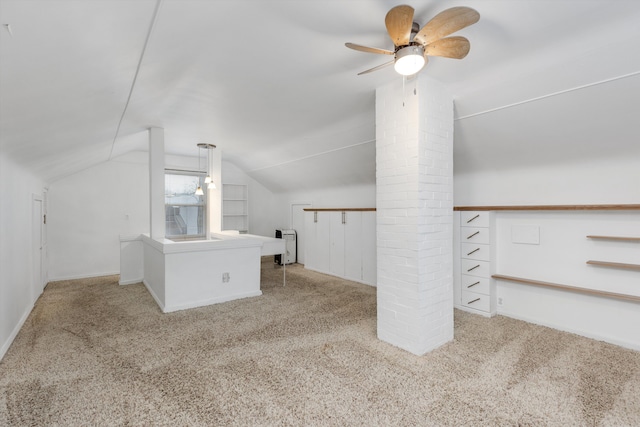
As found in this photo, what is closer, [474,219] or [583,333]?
[583,333]

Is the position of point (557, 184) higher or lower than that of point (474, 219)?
higher

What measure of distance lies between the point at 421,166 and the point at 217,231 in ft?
14.7

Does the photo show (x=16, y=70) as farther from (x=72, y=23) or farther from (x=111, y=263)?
(x=111, y=263)

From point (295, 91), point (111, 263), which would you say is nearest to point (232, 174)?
point (111, 263)

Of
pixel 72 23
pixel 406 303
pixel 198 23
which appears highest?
pixel 198 23

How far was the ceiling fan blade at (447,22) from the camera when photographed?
1.62 metres

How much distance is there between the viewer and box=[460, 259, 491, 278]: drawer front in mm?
3629

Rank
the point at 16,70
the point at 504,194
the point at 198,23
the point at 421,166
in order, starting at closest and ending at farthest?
1. the point at 16,70
2. the point at 198,23
3. the point at 421,166
4. the point at 504,194

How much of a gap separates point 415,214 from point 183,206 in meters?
5.82

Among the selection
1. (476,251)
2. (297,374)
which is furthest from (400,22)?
(476,251)

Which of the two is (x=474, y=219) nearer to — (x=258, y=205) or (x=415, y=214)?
(x=415, y=214)

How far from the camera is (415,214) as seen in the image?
2664mm

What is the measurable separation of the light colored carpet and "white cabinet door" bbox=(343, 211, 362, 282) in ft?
5.56

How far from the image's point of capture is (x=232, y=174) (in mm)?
7578
